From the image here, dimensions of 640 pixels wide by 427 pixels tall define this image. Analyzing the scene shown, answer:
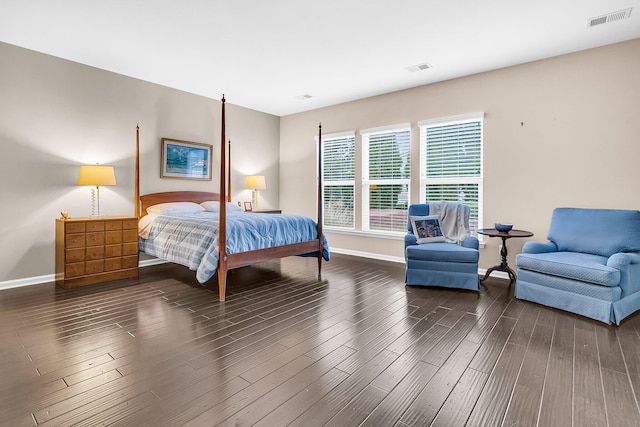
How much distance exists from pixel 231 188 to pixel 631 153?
5.44m

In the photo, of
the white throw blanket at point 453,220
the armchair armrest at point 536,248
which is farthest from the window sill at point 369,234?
the armchair armrest at point 536,248

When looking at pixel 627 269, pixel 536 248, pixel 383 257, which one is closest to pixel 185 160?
pixel 383 257

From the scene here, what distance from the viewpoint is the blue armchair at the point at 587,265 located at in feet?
8.71

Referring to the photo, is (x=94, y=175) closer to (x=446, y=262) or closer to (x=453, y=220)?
(x=446, y=262)

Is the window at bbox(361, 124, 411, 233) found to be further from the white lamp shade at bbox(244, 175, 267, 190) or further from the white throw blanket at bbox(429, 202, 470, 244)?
the white lamp shade at bbox(244, 175, 267, 190)

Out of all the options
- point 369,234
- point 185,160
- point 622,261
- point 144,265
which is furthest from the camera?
point 369,234

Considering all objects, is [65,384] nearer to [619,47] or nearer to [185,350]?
[185,350]

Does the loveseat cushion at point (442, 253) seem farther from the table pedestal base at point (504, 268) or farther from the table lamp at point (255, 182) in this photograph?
the table lamp at point (255, 182)

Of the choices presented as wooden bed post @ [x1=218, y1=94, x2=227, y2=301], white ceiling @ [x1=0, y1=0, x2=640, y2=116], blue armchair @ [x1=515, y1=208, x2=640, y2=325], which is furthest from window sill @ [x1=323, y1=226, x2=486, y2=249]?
wooden bed post @ [x1=218, y1=94, x2=227, y2=301]

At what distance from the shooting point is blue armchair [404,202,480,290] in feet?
11.4

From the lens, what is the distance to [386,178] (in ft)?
17.3

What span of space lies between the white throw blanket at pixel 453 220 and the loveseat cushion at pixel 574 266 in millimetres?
787

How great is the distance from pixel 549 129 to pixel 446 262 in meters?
2.03

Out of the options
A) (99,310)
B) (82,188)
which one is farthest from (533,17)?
(82,188)
